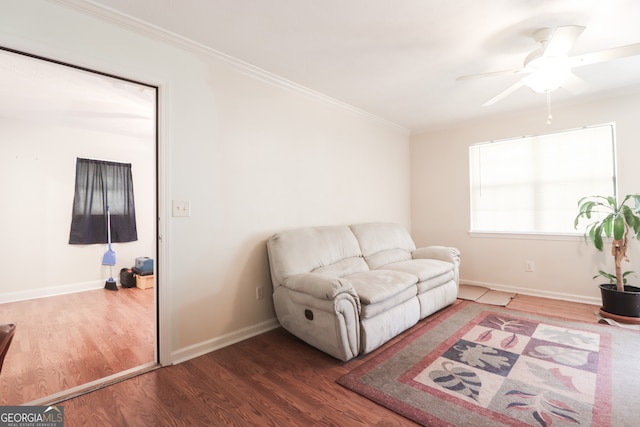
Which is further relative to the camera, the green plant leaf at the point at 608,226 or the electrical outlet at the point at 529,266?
the electrical outlet at the point at 529,266

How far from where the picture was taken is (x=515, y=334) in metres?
2.62

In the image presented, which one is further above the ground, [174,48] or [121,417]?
A: [174,48]

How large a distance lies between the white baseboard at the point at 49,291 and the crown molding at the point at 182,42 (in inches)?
155

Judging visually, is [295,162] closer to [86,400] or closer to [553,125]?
[86,400]

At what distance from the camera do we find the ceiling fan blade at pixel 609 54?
182cm

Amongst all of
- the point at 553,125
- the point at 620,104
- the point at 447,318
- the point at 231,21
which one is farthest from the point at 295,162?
the point at 620,104

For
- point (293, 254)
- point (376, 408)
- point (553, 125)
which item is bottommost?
point (376, 408)

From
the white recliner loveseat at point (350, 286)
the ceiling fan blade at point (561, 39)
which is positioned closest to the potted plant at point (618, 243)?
the white recliner loveseat at point (350, 286)

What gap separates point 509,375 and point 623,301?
1.92 meters

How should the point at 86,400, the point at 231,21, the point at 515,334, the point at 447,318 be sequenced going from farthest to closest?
the point at 447,318, the point at 515,334, the point at 231,21, the point at 86,400

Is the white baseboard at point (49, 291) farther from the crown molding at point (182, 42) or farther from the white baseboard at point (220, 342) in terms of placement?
the crown molding at point (182, 42)

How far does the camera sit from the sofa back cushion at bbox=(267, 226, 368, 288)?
2594 millimetres

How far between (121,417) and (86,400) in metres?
0.33

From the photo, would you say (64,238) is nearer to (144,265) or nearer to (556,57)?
(144,265)
